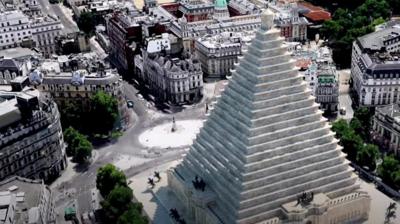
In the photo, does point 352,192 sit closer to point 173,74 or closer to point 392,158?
point 392,158

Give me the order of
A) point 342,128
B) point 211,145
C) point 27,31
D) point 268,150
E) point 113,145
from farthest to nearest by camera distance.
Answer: point 27,31, point 113,145, point 342,128, point 211,145, point 268,150

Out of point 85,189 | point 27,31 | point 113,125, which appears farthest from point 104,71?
point 27,31

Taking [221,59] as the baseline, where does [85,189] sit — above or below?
below

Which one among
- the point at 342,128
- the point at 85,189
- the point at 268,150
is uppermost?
the point at 268,150

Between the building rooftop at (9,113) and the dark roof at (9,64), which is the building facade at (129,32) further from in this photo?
the building rooftop at (9,113)

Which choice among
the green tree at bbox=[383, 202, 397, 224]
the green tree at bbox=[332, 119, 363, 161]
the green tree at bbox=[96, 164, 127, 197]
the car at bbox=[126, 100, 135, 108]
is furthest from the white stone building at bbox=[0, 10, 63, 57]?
the green tree at bbox=[383, 202, 397, 224]

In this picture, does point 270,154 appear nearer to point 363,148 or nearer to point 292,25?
point 363,148

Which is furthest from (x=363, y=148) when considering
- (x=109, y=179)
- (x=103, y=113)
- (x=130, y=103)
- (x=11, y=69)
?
(x=11, y=69)

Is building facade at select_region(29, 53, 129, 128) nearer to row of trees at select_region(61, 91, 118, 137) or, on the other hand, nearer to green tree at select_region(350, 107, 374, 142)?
row of trees at select_region(61, 91, 118, 137)
